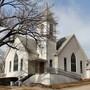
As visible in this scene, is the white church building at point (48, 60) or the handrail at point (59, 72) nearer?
the white church building at point (48, 60)

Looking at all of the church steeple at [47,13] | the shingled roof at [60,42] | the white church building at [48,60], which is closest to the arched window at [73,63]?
the white church building at [48,60]

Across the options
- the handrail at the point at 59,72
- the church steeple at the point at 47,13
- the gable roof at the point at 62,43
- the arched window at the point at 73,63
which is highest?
the church steeple at the point at 47,13

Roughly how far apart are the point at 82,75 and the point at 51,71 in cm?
778

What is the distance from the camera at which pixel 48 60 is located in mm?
43156

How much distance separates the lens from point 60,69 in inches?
1677

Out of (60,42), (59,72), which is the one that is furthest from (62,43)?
(59,72)

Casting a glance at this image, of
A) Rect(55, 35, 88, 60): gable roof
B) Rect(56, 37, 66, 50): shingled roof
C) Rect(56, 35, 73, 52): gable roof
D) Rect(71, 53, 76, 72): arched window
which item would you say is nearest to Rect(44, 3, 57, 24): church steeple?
Rect(55, 35, 88, 60): gable roof

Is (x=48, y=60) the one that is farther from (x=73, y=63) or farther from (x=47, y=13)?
(x=47, y=13)

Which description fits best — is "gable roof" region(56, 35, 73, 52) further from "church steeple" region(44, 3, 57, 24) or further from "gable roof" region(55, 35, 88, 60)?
"church steeple" region(44, 3, 57, 24)

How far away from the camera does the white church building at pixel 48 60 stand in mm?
40438

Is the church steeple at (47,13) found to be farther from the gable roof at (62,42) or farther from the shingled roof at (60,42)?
the shingled roof at (60,42)

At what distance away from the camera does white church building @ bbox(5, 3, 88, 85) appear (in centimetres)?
4044

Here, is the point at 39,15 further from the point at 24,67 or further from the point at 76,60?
the point at 76,60

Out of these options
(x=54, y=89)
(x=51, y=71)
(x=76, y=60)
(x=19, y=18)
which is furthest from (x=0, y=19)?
(x=76, y=60)
